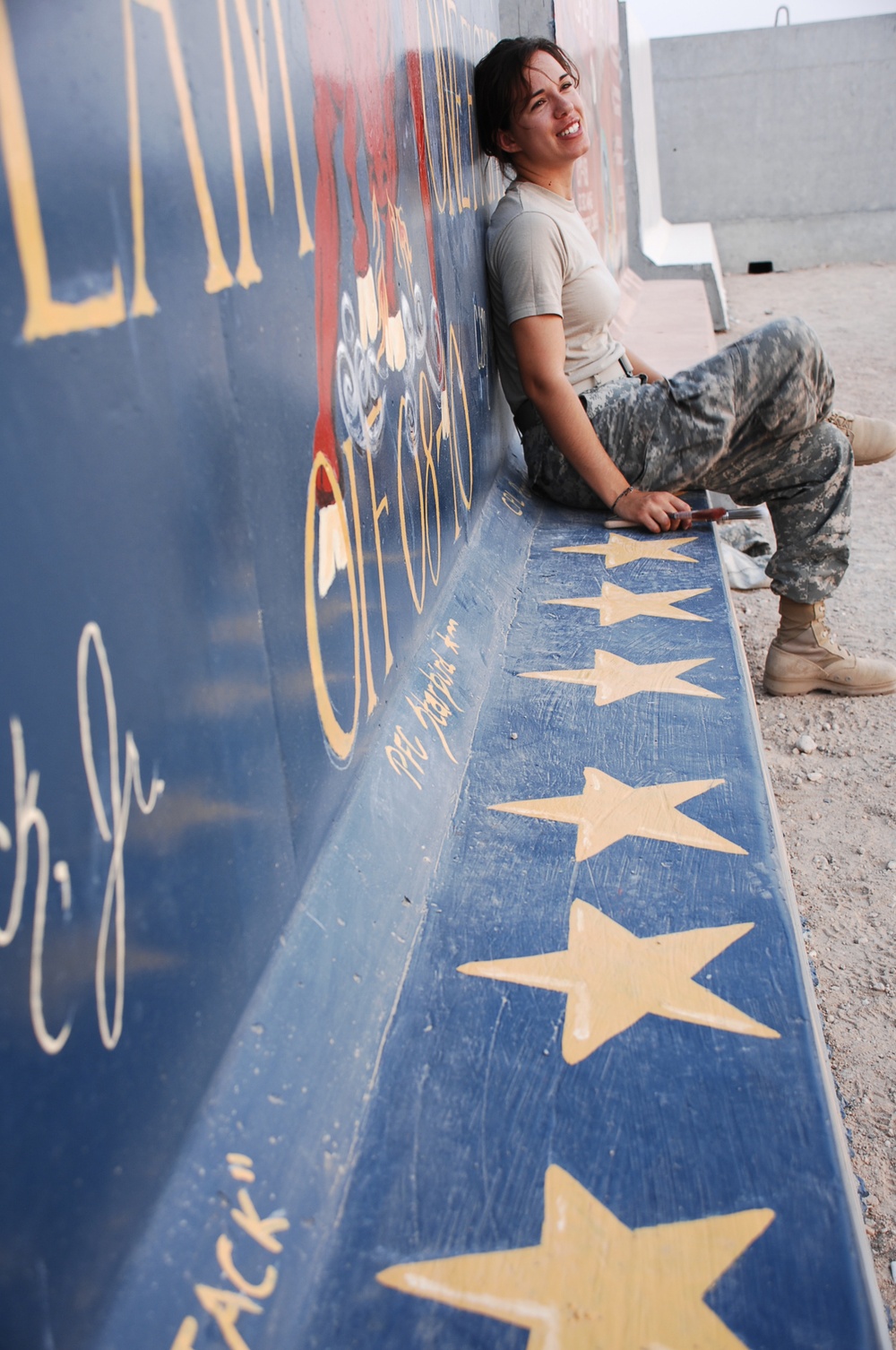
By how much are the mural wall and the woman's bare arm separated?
1077mm

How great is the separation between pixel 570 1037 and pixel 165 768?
0.52m

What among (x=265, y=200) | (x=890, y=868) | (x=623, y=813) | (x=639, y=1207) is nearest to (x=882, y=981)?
(x=890, y=868)

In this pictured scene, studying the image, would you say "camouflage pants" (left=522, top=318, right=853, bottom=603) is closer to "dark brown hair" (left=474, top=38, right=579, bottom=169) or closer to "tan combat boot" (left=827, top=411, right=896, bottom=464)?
"tan combat boot" (left=827, top=411, right=896, bottom=464)

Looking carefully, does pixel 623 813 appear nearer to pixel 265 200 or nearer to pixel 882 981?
pixel 882 981

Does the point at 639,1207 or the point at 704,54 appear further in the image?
the point at 704,54

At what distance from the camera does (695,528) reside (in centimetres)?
267

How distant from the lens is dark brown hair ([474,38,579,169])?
2568 millimetres

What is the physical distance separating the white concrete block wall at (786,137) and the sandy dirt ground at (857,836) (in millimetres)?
8533
